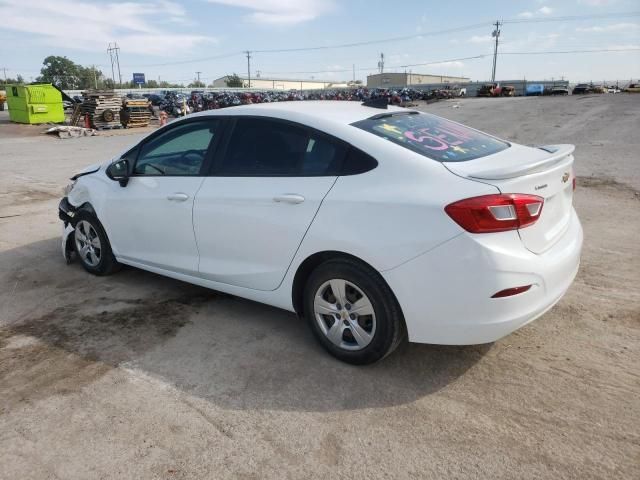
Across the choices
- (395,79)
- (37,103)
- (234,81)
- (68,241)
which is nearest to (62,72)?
(234,81)

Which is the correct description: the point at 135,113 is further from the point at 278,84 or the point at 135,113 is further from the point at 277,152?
the point at 278,84

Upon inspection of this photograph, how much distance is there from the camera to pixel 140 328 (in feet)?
12.7

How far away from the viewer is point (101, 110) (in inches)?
1022

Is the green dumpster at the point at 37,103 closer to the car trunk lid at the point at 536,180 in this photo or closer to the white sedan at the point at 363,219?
the white sedan at the point at 363,219

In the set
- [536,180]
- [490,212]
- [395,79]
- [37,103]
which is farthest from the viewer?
[395,79]

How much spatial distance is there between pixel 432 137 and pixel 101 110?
2616 centimetres

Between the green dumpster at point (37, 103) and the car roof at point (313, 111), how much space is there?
27261 millimetres

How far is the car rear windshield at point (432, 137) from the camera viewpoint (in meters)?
3.12

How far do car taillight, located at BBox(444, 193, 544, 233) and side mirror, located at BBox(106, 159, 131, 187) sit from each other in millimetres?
2918

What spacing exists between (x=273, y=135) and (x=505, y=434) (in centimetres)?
232

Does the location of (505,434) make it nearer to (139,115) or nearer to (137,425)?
(137,425)

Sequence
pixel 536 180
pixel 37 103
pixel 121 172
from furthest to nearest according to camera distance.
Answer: pixel 37 103 < pixel 121 172 < pixel 536 180

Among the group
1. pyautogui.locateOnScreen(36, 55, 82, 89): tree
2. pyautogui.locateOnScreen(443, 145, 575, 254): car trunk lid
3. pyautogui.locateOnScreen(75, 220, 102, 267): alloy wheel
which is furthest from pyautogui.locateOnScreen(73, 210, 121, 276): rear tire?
pyautogui.locateOnScreen(36, 55, 82, 89): tree

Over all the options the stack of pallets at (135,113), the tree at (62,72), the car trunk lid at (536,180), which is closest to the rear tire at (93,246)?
the car trunk lid at (536,180)
